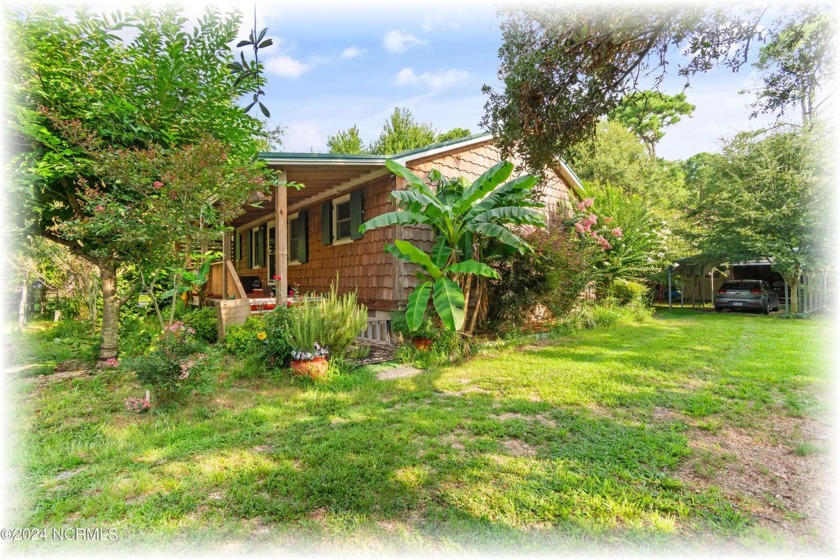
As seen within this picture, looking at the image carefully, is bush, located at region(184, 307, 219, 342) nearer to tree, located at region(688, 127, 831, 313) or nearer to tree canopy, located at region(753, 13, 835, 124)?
tree canopy, located at region(753, 13, 835, 124)

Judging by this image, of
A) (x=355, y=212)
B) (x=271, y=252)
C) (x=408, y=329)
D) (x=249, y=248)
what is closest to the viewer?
(x=408, y=329)

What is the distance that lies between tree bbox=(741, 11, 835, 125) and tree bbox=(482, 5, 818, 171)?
204 mm

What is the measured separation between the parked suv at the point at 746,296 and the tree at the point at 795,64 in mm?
14296

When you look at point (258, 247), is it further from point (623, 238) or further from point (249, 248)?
point (623, 238)

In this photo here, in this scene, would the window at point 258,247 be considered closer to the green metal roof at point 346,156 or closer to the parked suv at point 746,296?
the green metal roof at point 346,156

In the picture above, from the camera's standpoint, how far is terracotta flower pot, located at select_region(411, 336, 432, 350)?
7.12 meters

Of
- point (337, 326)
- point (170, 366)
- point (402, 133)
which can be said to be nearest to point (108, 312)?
point (170, 366)

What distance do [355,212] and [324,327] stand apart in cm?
444

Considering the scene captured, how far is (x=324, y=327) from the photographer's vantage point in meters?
5.79

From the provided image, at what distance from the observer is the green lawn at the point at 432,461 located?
2.33 metres

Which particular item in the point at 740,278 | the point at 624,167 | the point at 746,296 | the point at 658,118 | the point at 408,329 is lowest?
the point at 408,329

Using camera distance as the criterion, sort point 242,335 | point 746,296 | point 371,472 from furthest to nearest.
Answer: point 746,296, point 242,335, point 371,472

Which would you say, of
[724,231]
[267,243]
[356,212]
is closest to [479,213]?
[356,212]

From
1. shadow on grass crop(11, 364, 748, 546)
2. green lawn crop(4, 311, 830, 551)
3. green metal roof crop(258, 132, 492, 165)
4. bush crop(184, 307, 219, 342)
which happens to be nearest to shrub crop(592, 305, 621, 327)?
green lawn crop(4, 311, 830, 551)
